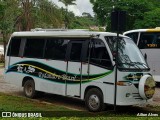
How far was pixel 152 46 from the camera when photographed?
21172 millimetres

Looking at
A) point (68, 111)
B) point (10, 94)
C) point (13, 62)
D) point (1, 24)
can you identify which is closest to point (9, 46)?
point (13, 62)

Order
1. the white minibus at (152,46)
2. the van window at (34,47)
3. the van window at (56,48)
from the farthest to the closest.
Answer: the white minibus at (152,46), the van window at (34,47), the van window at (56,48)

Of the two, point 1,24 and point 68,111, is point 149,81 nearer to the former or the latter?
point 68,111

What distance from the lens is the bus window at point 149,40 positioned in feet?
68.9

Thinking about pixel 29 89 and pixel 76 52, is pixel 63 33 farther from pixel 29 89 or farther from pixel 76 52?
pixel 29 89

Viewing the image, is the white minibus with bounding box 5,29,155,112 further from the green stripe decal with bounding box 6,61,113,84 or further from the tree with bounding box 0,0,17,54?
the tree with bounding box 0,0,17,54

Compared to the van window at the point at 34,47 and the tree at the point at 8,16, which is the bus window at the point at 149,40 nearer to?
the van window at the point at 34,47

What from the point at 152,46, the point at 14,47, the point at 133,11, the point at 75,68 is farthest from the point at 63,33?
the point at 133,11

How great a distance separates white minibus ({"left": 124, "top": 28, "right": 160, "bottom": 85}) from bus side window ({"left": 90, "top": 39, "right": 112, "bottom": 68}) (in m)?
8.02

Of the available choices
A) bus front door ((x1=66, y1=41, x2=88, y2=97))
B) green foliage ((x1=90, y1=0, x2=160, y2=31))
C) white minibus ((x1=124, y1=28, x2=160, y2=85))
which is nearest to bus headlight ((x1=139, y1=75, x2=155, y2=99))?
bus front door ((x1=66, y1=41, x2=88, y2=97))

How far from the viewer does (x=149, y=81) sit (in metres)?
12.7

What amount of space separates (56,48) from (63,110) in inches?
112

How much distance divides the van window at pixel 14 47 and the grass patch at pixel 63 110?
2280mm

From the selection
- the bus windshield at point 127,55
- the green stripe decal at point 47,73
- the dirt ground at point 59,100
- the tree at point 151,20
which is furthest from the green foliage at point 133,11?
the bus windshield at point 127,55
